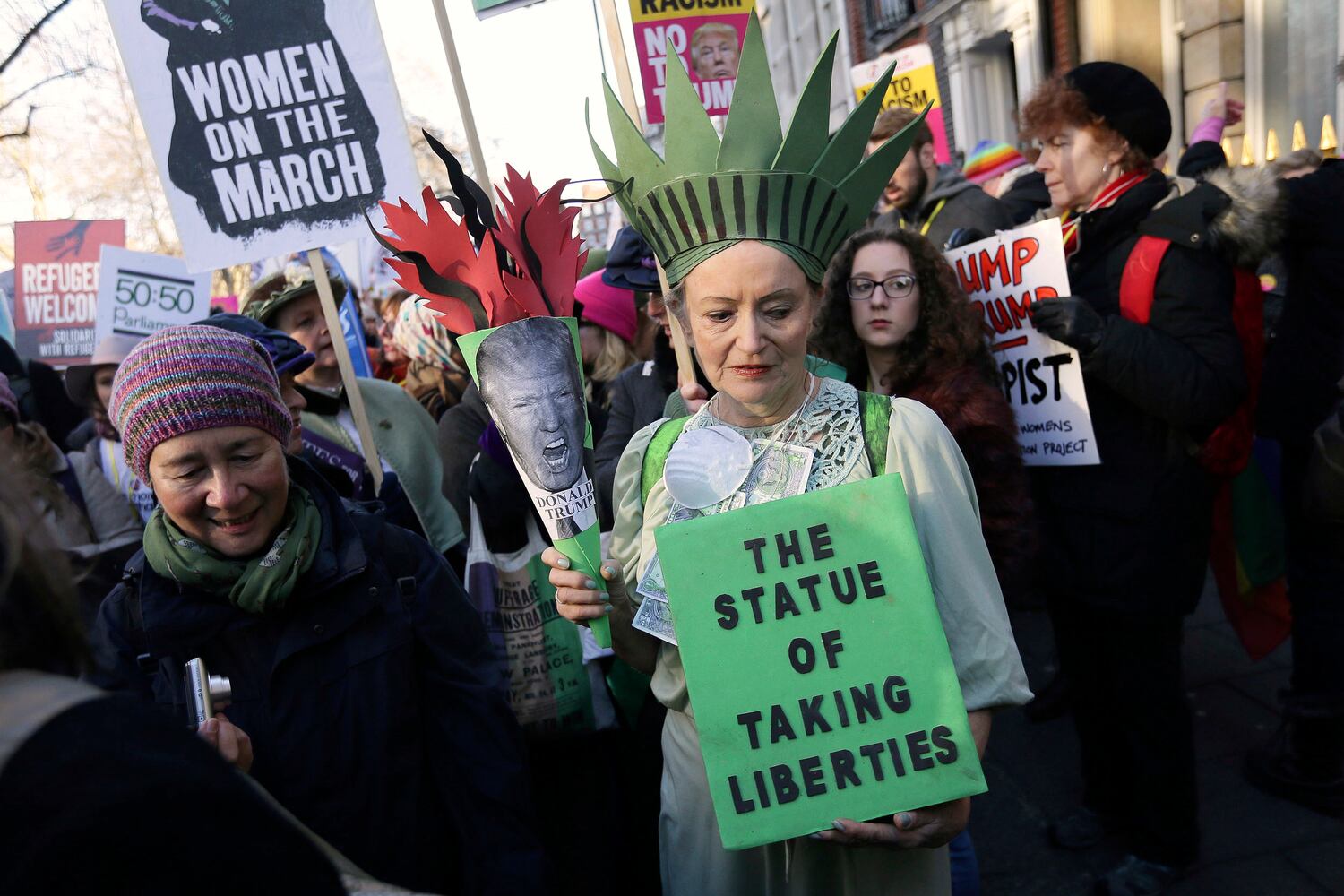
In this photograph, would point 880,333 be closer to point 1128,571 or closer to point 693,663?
point 1128,571

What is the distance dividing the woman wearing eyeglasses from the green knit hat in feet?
6.64

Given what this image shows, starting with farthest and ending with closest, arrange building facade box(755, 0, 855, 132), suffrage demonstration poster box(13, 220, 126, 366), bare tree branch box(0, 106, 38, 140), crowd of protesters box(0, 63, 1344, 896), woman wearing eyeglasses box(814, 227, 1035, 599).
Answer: building facade box(755, 0, 855, 132) → bare tree branch box(0, 106, 38, 140) → suffrage demonstration poster box(13, 220, 126, 366) → woman wearing eyeglasses box(814, 227, 1035, 599) → crowd of protesters box(0, 63, 1344, 896)

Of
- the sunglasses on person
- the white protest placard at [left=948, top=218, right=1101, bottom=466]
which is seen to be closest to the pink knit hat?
the sunglasses on person

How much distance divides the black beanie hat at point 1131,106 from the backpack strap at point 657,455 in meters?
1.84

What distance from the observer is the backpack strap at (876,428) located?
1.62m

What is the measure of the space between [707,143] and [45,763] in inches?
52.4

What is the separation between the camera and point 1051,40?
1145 cm

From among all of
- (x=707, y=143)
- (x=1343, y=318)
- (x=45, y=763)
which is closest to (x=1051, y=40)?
(x=1343, y=318)

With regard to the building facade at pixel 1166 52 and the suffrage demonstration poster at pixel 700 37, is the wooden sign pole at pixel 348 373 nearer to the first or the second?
the building facade at pixel 1166 52

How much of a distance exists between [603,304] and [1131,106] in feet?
6.57

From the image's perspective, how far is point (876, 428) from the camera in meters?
1.64

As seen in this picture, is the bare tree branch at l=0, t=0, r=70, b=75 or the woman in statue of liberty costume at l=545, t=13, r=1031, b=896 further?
the bare tree branch at l=0, t=0, r=70, b=75

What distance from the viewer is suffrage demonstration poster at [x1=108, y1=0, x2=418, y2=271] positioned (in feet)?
10.3

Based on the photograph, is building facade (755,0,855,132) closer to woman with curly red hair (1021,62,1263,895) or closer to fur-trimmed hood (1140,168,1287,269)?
woman with curly red hair (1021,62,1263,895)
